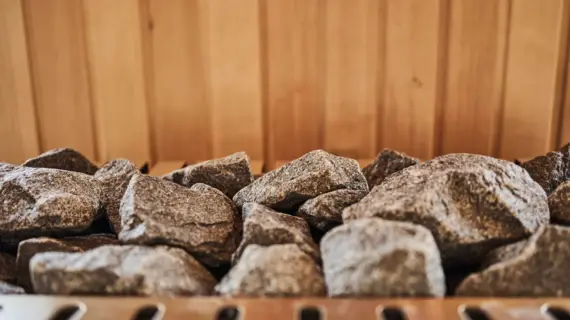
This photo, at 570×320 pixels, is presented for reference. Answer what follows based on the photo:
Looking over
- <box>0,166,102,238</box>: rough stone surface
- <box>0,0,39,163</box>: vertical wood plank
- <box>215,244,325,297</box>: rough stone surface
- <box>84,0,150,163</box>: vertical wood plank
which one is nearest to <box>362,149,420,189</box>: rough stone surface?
<box>215,244,325,297</box>: rough stone surface

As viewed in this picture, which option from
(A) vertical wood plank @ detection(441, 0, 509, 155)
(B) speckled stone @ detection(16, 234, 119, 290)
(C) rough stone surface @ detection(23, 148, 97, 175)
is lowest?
(B) speckled stone @ detection(16, 234, 119, 290)

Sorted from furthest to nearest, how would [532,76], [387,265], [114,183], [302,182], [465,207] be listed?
[532,76] < [114,183] < [302,182] < [465,207] < [387,265]

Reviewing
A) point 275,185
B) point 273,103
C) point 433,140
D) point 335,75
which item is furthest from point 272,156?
point 275,185

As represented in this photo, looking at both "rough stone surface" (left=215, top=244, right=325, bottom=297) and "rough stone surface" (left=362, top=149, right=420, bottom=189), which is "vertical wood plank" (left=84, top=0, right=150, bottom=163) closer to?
"rough stone surface" (left=362, top=149, right=420, bottom=189)

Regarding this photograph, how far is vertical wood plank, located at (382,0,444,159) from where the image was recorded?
1467 mm

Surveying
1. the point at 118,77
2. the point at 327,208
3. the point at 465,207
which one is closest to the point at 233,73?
the point at 118,77

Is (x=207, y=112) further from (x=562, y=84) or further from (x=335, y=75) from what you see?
(x=562, y=84)

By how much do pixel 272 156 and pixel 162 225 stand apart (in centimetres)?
72

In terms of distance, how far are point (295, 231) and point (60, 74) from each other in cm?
93

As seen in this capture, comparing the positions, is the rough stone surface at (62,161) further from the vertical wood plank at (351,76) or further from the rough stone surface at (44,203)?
the vertical wood plank at (351,76)

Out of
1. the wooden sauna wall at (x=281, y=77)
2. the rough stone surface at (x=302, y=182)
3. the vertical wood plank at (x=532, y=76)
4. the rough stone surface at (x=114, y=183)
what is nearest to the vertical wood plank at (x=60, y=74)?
the wooden sauna wall at (x=281, y=77)

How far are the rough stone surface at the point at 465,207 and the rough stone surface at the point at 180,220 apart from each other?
0.20m

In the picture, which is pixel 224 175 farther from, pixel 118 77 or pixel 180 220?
pixel 118 77

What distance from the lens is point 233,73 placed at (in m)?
1.51
